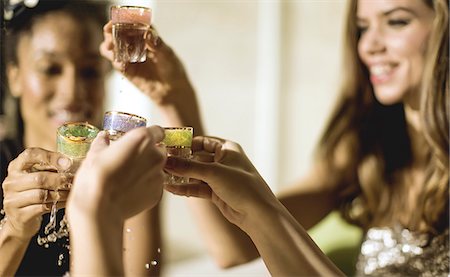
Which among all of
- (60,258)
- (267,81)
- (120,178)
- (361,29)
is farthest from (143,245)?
(267,81)

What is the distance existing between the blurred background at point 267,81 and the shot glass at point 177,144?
1.42ft

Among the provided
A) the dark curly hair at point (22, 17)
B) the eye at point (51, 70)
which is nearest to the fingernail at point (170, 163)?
the dark curly hair at point (22, 17)

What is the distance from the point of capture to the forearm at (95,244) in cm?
50

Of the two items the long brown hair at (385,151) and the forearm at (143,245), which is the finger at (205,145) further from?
the long brown hair at (385,151)

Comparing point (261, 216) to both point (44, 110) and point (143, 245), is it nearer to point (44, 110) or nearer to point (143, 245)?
point (143, 245)

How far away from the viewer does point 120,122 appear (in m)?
0.66

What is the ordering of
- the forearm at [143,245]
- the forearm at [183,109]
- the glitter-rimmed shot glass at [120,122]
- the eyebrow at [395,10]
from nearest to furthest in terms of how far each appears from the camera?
the glitter-rimmed shot glass at [120,122] < the forearm at [143,245] < the forearm at [183,109] < the eyebrow at [395,10]

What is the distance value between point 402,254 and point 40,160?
2.44ft

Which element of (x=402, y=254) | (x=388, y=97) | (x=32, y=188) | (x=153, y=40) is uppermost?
(x=153, y=40)

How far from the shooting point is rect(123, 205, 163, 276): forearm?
2.45 feet

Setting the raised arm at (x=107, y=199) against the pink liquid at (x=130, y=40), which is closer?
the raised arm at (x=107, y=199)

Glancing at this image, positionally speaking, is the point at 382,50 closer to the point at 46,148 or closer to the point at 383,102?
the point at 383,102

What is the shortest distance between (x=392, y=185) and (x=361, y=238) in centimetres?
12

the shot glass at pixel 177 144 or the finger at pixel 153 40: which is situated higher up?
the finger at pixel 153 40
